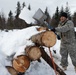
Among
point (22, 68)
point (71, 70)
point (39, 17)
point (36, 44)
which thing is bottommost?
point (71, 70)

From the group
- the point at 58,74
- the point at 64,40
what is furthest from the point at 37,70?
A: the point at 64,40

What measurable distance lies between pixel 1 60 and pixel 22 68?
0.85 meters

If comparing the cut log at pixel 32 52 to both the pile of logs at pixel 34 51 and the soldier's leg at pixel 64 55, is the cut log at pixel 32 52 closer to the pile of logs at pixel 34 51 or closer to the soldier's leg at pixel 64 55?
the pile of logs at pixel 34 51

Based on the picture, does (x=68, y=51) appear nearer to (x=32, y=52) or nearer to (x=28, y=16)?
(x=28, y=16)

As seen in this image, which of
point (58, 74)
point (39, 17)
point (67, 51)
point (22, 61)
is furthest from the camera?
point (67, 51)

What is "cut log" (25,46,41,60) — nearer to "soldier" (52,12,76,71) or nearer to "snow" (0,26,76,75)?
"snow" (0,26,76,75)

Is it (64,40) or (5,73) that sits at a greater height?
(64,40)

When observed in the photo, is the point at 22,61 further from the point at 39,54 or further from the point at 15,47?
the point at 15,47

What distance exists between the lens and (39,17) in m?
6.89

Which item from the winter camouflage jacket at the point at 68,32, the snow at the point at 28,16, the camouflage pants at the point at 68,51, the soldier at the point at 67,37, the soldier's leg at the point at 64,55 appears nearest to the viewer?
the winter camouflage jacket at the point at 68,32

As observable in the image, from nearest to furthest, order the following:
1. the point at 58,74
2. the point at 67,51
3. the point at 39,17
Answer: the point at 58,74 < the point at 39,17 < the point at 67,51


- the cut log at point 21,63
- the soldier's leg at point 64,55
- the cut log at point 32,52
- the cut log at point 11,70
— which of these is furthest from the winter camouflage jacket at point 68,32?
the cut log at point 11,70

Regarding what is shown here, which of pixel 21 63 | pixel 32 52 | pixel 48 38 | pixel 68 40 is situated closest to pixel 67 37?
pixel 68 40

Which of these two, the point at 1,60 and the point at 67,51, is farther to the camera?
the point at 67,51
